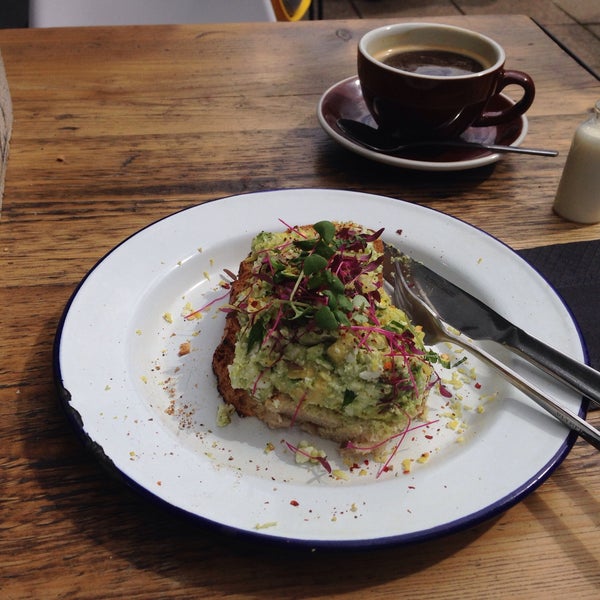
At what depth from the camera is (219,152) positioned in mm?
2064

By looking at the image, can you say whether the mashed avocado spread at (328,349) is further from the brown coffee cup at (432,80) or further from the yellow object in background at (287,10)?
the yellow object in background at (287,10)

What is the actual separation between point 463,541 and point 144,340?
30.3 inches

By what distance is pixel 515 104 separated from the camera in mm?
1964

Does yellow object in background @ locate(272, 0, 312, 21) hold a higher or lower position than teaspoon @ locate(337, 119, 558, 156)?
lower

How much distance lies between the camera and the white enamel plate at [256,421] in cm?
98

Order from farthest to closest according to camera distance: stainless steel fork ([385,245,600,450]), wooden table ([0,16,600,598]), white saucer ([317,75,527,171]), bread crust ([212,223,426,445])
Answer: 1. white saucer ([317,75,527,171])
2. bread crust ([212,223,426,445])
3. stainless steel fork ([385,245,600,450])
4. wooden table ([0,16,600,598])

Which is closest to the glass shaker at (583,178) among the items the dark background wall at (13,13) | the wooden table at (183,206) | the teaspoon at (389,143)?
the wooden table at (183,206)

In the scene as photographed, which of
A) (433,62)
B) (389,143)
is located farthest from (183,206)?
(433,62)

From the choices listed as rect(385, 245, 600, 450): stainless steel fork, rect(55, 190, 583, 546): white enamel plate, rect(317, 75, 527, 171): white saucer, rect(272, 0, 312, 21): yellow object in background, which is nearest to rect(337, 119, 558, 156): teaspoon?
rect(317, 75, 527, 171): white saucer

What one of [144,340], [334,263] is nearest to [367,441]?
[334,263]

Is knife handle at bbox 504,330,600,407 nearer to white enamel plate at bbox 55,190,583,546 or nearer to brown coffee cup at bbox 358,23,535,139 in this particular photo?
white enamel plate at bbox 55,190,583,546

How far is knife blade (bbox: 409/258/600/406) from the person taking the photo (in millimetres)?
1155

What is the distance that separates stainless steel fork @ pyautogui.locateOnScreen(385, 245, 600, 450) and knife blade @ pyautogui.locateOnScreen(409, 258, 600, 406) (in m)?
0.02

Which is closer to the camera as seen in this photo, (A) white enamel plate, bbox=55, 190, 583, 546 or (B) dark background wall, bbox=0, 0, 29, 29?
(A) white enamel plate, bbox=55, 190, 583, 546
